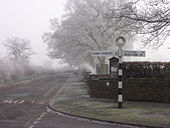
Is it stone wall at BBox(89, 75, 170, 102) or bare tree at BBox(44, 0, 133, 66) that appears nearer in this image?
stone wall at BBox(89, 75, 170, 102)

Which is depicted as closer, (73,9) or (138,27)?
(138,27)

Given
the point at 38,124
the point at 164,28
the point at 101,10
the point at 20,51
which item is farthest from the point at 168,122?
the point at 20,51

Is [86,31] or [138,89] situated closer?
[138,89]

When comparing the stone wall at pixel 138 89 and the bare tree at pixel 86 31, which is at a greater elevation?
the bare tree at pixel 86 31

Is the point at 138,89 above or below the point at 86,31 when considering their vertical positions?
below

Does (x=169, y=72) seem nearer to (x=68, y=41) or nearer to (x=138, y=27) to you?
(x=138, y=27)

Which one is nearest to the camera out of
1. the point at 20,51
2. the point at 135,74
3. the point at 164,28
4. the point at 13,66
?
the point at 164,28

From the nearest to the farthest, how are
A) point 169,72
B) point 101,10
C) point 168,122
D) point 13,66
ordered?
point 168,122 < point 169,72 < point 101,10 < point 13,66

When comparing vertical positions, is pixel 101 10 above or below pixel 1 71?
above

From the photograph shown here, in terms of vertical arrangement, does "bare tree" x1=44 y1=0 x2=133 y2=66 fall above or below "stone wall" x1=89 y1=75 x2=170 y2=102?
above

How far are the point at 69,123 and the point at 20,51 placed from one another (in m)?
84.0

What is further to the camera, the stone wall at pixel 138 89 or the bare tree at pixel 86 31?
the bare tree at pixel 86 31

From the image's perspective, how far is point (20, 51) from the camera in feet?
309

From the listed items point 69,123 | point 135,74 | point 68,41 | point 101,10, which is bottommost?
point 69,123
